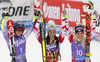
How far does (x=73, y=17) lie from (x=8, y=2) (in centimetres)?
388

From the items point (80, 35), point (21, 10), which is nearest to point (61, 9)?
point (21, 10)

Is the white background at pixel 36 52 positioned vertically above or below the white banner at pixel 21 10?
below

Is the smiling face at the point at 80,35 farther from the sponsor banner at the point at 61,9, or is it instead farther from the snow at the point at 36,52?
the sponsor banner at the point at 61,9

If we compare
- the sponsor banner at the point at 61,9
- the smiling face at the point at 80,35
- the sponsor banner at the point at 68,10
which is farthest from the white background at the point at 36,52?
the smiling face at the point at 80,35

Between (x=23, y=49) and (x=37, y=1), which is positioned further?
(x=37, y=1)

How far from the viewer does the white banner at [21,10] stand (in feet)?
39.5

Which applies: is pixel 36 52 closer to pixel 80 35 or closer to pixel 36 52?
pixel 36 52

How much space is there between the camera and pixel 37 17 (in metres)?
6.18

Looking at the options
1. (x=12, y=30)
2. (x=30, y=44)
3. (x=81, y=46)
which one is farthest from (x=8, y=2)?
(x=81, y=46)

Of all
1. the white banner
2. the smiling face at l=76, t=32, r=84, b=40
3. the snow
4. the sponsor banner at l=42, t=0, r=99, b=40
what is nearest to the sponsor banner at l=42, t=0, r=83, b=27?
the sponsor banner at l=42, t=0, r=99, b=40

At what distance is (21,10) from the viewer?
12133mm

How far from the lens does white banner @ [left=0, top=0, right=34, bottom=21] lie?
1205 centimetres

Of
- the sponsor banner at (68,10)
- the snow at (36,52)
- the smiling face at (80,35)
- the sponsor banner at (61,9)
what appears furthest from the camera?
the sponsor banner at (61,9)

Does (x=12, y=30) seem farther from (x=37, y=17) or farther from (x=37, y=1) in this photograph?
(x=37, y=1)
